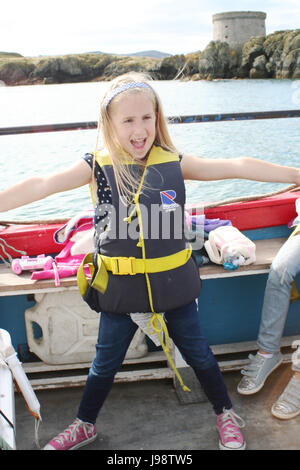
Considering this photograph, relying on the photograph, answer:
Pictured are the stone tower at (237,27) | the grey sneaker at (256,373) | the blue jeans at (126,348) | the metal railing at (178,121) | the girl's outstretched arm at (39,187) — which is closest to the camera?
the girl's outstretched arm at (39,187)

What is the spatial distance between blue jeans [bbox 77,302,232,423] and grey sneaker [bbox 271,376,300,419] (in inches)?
15.1

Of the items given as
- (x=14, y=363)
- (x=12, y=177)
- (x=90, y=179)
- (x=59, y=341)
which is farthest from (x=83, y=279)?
(x=12, y=177)

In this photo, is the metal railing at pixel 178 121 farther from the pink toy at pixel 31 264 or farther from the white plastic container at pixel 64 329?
the white plastic container at pixel 64 329

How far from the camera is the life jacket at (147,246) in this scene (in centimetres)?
163

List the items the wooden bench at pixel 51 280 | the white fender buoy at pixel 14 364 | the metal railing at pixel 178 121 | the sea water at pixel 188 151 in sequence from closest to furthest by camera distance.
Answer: the white fender buoy at pixel 14 364
the wooden bench at pixel 51 280
the metal railing at pixel 178 121
the sea water at pixel 188 151

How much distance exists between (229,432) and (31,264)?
1.06m

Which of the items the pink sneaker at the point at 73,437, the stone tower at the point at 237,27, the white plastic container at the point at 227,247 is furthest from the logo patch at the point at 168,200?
the stone tower at the point at 237,27

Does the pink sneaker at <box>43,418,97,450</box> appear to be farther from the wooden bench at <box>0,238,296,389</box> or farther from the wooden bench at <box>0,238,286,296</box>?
the wooden bench at <box>0,238,286,296</box>

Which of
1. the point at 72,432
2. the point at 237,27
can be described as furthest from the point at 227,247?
the point at 237,27

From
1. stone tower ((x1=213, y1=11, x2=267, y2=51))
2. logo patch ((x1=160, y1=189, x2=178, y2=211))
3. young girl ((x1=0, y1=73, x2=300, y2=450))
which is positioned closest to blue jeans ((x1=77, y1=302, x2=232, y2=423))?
young girl ((x1=0, y1=73, x2=300, y2=450))

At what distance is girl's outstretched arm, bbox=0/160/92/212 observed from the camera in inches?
62.4

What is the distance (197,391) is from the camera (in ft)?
7.32

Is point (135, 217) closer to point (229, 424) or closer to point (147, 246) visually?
point (147, 246)

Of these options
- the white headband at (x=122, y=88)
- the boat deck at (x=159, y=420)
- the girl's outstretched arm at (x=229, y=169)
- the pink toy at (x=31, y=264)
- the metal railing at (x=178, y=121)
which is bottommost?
the boat deck at (x=159, y=420)
